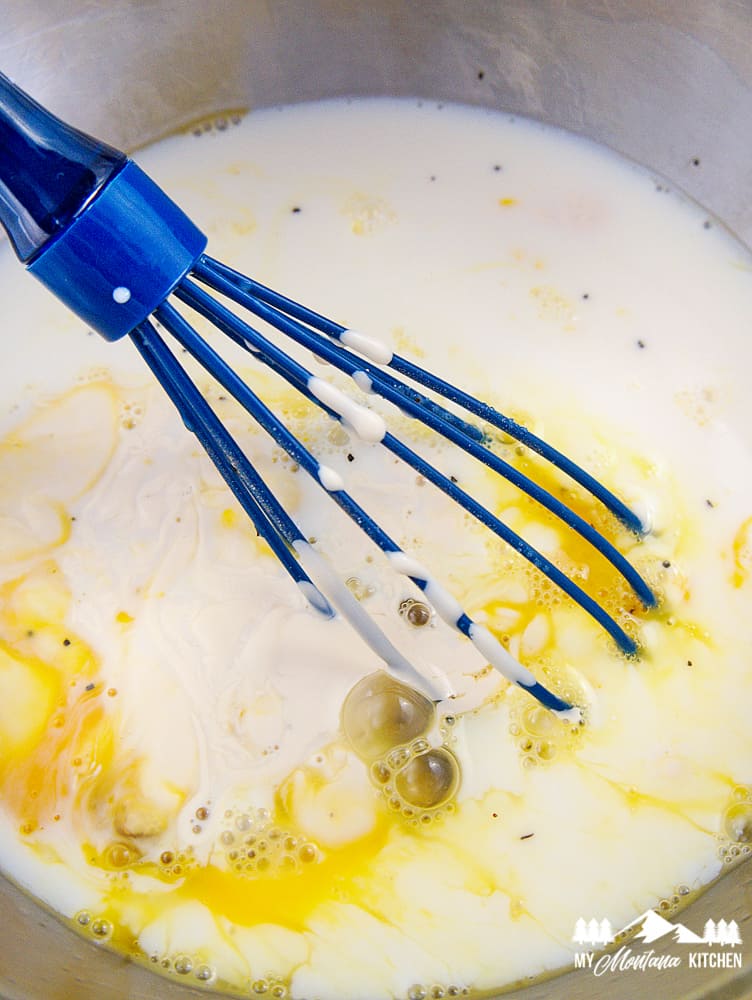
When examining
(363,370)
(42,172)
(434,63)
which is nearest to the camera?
(42,172)

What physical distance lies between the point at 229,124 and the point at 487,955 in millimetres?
813

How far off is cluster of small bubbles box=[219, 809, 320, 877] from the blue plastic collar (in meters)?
0.38

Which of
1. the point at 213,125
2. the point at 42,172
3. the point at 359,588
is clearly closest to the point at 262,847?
the point at 359,588

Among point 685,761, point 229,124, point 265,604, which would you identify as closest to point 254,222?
point 229,124

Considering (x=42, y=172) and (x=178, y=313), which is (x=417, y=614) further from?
(x=42, y=172)

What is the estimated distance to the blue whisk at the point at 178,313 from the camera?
52 cm

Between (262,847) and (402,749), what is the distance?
0.41 feet

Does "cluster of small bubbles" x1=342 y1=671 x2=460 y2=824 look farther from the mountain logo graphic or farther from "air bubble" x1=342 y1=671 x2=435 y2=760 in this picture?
the mountain logo graphic

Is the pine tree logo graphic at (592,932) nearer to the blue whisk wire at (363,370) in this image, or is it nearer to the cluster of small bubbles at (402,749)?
the cluster of small bubbles at (402,749)

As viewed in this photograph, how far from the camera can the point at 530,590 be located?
778mm
